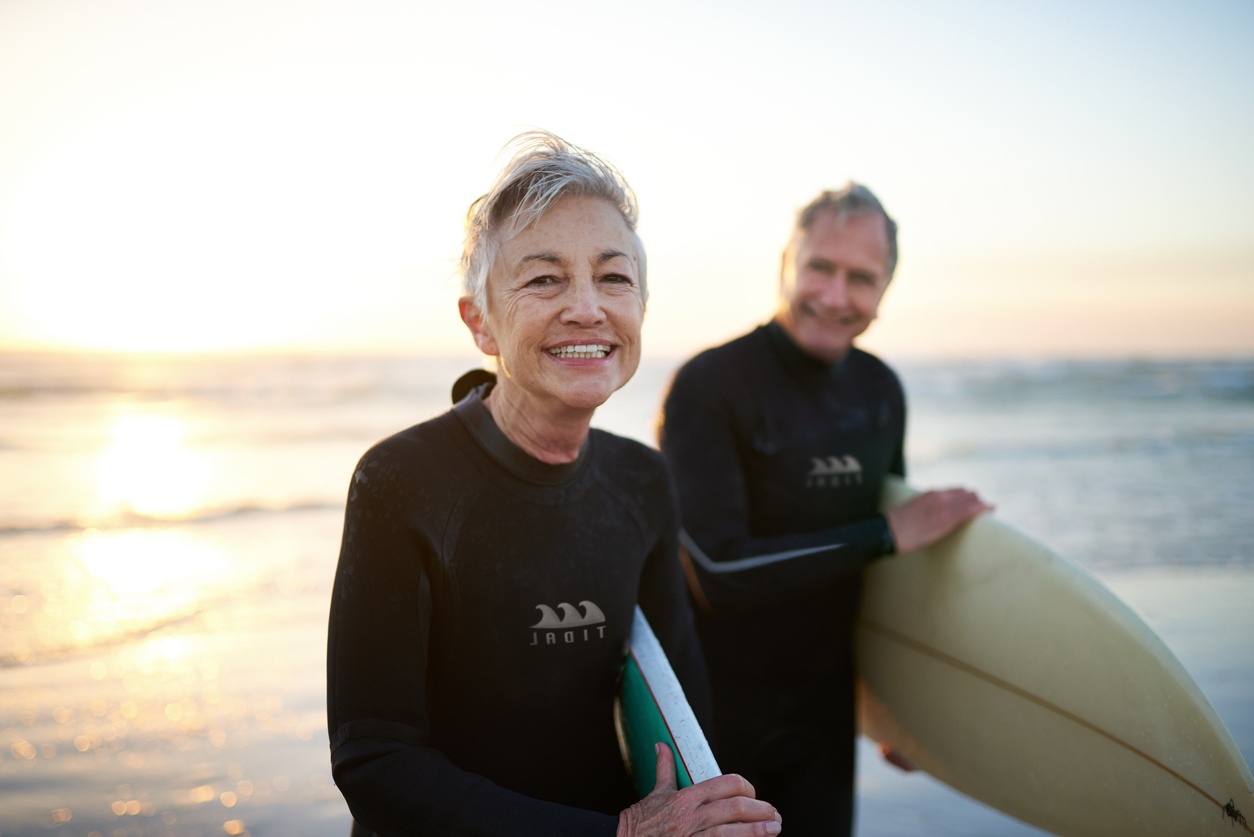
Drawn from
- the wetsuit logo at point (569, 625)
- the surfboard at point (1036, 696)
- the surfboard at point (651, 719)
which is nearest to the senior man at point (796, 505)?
the surfboard at point (1036, 696)

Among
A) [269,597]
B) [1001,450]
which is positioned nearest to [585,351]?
[269,597]

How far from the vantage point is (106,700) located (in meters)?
4.04

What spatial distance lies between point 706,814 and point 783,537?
1.13 metres

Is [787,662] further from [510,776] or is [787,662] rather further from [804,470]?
[510,776]

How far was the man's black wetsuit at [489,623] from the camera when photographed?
1.35 metres

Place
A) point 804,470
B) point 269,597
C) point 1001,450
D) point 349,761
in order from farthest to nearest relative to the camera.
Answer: point 1001,450, point 269,597, point 804,470, point 349,761

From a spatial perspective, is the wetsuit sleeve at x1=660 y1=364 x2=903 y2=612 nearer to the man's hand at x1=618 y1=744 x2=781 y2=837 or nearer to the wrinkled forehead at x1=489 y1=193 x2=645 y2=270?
the wrinkled forehead at x1=489 y1=193 x2=645 y2=270

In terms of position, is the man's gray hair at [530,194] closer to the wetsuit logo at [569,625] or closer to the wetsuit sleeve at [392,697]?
the wetsuit sleeve at [392,697]

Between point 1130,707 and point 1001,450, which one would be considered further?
point 1001,450

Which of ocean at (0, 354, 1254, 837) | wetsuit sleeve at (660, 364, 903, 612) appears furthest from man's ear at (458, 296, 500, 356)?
ocean at (0, 354, 1254, 837)

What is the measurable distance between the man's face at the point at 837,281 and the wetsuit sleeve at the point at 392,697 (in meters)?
1.47

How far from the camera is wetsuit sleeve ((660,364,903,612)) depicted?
2.27m

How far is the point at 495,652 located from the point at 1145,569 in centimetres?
595

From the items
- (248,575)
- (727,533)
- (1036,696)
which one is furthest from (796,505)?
(248,575)
